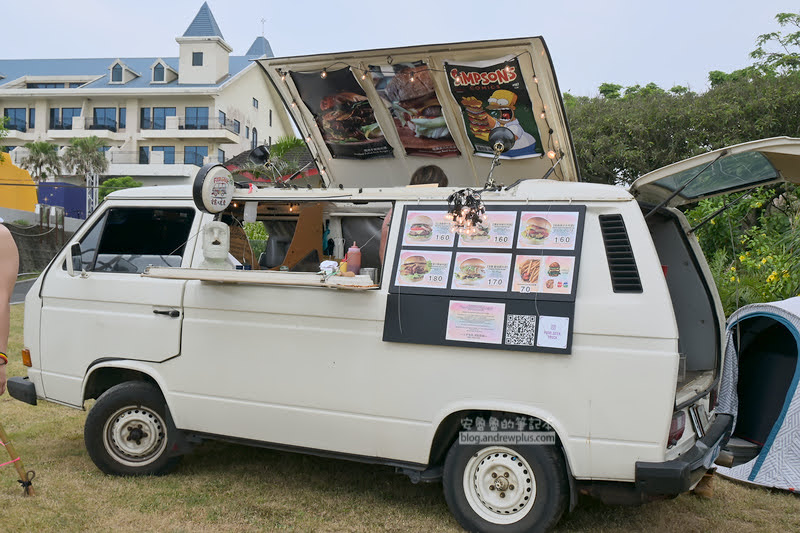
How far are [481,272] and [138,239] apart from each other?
108 inches

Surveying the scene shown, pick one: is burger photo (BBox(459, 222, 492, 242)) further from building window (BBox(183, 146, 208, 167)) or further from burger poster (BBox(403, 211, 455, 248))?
building window (BBox(183, 146, 208, 167))

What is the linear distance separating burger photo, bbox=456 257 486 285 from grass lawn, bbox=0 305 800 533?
159 centimetres

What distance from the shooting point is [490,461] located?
4047 mm

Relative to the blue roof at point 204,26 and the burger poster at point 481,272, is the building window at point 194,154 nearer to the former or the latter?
the blue roof at point 204,26

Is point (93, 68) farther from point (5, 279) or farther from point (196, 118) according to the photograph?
point (5, 279)

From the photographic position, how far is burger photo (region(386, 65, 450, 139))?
17.5 ft

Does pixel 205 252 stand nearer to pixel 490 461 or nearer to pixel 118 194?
pixel 118 194

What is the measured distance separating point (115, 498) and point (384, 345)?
2.20 meters

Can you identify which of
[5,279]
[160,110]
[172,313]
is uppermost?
[160,110]

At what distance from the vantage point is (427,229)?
4.24m

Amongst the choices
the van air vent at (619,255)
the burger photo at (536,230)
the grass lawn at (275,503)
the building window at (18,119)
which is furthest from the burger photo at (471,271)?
the building window at (18,119)

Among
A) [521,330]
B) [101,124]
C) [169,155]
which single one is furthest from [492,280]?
[101,124]

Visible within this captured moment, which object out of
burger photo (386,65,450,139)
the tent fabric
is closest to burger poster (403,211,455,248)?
burger photo (386,65,450,139)

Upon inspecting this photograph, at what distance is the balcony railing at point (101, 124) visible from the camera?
3788 cm
